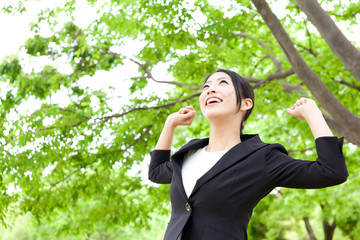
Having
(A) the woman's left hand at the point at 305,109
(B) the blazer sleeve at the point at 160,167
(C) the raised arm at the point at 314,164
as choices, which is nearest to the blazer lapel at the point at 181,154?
(B) the blazer sleeve at the point at 160,167

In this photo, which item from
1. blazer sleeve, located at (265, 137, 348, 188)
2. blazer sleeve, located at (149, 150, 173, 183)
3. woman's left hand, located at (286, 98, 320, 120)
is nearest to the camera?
blazer sleeve, located at (265, 137, 348, 188)

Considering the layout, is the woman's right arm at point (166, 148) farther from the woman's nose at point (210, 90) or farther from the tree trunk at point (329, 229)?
the tree trunk at point (329, 229)

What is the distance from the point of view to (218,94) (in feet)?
8.06

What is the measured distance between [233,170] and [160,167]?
27.0 inches

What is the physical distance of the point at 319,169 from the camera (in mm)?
1970

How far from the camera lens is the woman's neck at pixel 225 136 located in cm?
245

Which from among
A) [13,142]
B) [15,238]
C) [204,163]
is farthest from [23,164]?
[15,238]

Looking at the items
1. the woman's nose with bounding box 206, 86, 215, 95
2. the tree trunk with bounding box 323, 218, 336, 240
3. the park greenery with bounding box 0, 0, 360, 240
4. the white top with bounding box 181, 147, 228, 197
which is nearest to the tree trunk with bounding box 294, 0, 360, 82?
the park greenery with bounding box 0, 0, 360, 240

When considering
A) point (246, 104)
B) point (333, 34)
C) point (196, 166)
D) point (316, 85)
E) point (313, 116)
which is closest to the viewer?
point (313, 116)

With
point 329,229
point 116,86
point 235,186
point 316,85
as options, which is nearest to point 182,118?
point 235,186

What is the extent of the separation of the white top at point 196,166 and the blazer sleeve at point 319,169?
1.21 ft

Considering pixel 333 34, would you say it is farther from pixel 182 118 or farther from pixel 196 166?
pixel 196 166

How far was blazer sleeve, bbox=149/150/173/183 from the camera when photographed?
107 inches

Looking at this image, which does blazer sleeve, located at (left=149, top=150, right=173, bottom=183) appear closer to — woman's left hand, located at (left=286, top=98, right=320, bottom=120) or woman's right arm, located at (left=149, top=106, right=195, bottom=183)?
woman's right arm, located at (left=149, top=106, right=195, bottom=183)
